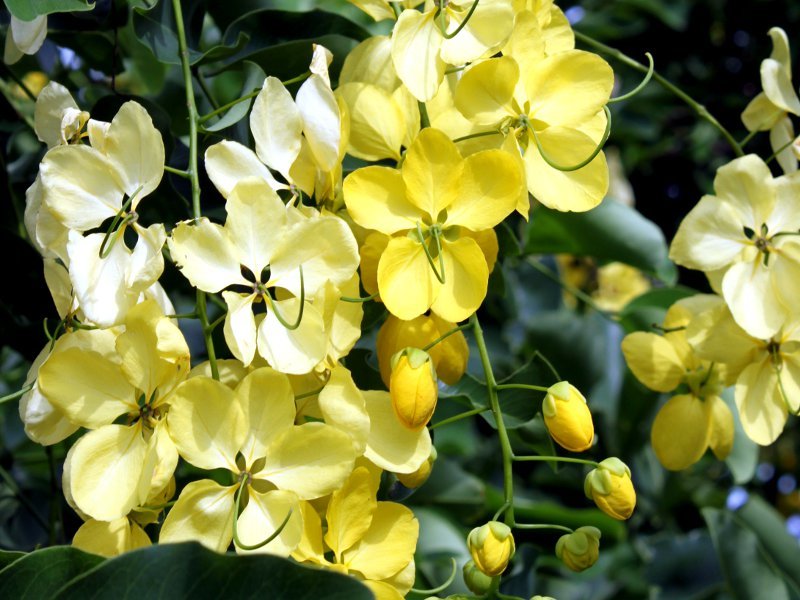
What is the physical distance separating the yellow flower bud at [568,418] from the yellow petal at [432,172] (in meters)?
0.15

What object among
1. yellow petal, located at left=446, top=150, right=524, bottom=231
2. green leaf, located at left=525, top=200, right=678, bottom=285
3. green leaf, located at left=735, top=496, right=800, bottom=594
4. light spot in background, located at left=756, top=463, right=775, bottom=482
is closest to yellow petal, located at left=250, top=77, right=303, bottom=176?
yellow petal, located at left=446, top=150, right=524, bottom=231

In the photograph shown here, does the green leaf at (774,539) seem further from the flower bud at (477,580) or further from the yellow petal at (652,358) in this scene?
the flower bud at (477,580)

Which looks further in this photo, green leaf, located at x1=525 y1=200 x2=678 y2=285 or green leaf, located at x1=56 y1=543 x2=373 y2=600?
green leaf, located at x1=525 y1=200 x2=678 y2=285

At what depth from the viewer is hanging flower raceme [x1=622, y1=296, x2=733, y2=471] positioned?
88 centimetres

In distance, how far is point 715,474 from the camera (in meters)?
2.42

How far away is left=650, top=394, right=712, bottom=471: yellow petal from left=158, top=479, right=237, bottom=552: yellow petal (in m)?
0.42

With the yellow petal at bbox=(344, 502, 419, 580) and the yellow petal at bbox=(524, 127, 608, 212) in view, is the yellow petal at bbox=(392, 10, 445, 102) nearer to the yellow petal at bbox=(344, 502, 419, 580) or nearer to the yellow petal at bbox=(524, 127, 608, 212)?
the yellow petal at bbox=(524, 127, 608, 212)

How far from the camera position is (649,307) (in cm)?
114

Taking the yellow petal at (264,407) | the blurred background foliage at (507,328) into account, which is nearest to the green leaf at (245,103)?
the blurred background foliage at (507,328)

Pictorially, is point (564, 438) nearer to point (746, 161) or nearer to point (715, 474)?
point (746, 161)

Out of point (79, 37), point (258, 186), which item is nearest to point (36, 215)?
point (258, 186)

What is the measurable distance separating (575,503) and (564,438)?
1130mm

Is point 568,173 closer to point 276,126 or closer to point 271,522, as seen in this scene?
point 276,126

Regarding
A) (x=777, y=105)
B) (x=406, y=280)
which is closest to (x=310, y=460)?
(x=406, y=280)
